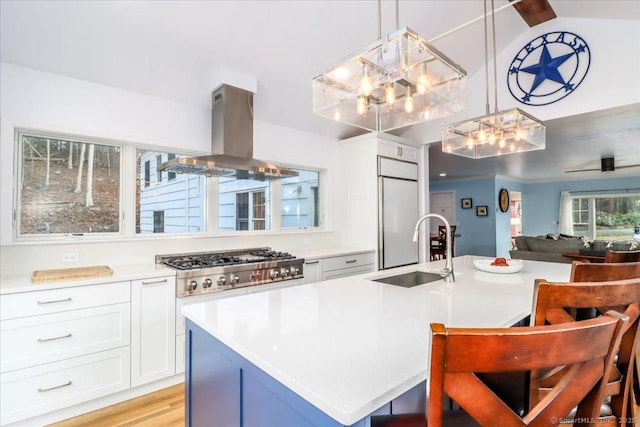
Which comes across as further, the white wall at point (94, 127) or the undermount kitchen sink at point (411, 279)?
the white wall at point (94, 127)

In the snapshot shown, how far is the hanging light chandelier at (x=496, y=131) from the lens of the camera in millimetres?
2270

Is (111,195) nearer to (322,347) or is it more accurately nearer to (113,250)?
(113,250)

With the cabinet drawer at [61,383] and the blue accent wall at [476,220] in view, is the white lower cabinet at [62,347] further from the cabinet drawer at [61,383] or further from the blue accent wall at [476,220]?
the blue accent wall at [476,220]

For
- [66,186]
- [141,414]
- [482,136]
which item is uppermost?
[482,136]

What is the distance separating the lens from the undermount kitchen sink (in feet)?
6.41

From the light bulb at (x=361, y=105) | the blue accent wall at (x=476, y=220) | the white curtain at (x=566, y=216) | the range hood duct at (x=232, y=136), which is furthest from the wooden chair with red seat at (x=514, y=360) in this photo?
the white curtain at (x=566, y=216)

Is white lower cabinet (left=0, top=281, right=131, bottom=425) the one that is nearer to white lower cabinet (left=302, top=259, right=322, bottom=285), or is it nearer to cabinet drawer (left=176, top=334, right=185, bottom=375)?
cabinet drawer (left=176, top=334, right=185, bottom=375)

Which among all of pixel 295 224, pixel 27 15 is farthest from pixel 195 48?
pixel 295 224

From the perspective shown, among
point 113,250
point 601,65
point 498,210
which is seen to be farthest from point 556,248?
point 113,250

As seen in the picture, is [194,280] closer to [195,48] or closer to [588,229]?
[195,48]

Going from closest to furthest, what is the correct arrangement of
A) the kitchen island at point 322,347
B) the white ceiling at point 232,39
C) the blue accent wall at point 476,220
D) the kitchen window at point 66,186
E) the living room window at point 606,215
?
the kitchen island at point 322,347 → the white ceiling at point 232,39 → the kitchen window at point 66,186 → the blue accent wall at point 476,220 → the living room window at point 606,215

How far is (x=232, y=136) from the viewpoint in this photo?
2824 mm

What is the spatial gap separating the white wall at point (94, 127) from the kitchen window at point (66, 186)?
12 centimetres

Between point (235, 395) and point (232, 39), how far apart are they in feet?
8.12
